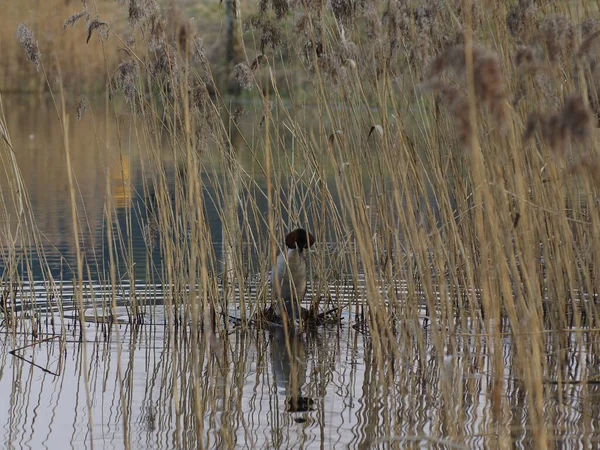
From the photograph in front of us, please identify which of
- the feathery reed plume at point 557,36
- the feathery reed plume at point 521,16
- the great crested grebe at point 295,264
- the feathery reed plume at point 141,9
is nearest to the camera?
the feathery reed plume at point 557,36

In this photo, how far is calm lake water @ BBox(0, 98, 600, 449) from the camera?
246cm

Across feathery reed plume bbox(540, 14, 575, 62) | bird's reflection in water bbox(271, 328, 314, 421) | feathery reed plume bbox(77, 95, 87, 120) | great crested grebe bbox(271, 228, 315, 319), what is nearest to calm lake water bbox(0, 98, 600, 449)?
bird's reflection in water bbox(271, 328, 314, 421)

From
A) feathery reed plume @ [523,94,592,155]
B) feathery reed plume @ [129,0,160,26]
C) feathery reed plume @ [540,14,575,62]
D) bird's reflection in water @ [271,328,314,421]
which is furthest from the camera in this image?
feathery reed plume @ [129,0,160,26]

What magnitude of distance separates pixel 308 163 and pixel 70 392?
1.25m

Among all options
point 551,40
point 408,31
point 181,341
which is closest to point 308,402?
point 181,341

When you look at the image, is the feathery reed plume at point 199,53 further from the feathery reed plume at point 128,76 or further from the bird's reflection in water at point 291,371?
the bird's reflection in water at point 291,371

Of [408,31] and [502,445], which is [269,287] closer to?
[408,31]

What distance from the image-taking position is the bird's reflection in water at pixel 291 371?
9.22 ft

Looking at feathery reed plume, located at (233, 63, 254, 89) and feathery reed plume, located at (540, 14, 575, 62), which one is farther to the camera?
feathery reed plume, located at (233, 63, 254, 89)

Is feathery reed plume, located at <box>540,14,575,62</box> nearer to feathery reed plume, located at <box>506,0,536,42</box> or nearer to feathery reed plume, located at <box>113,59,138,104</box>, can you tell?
feathery reed plume, located at <box>506,0,536,42</box>

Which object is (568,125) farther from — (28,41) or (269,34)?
(28,41)

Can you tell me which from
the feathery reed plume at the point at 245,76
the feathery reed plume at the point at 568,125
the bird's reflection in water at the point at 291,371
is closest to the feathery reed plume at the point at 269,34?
the feathery reed plume at the point at 245,76

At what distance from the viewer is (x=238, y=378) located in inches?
126

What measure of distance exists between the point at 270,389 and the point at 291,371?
381mm
